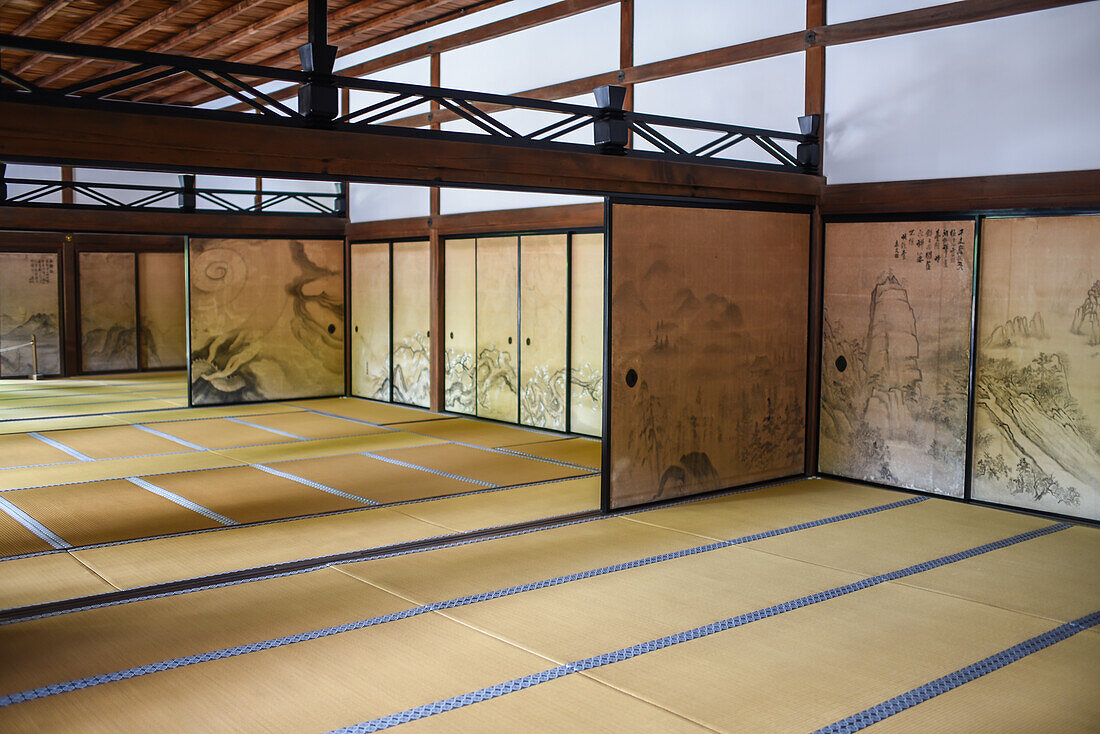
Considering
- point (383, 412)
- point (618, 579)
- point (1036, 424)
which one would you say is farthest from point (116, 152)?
point (383, 412)

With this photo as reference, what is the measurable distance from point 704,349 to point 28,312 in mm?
12156

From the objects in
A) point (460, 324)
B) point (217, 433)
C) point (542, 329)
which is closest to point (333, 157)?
point (542, 329)

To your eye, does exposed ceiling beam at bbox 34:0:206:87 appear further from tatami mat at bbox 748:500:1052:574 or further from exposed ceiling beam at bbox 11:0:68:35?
tatami mat at bbox 748:500:1052:574

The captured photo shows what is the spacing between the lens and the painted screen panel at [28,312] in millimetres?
14414

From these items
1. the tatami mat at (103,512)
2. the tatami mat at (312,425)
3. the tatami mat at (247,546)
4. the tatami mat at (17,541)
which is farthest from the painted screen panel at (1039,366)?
the tatami mat at (17,541)

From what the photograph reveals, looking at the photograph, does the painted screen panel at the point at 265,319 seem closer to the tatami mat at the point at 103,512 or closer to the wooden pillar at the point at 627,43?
the tatami mat at the point at 103,512

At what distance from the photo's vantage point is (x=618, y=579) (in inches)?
191

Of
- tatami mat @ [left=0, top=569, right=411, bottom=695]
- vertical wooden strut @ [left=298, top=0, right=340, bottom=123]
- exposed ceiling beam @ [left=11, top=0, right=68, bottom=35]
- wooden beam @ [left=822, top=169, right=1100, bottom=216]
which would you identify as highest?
exposed ceiling beam @ [left=11, top=0, right=68, bottom=35]

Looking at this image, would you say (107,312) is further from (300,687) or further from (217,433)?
(300,687)

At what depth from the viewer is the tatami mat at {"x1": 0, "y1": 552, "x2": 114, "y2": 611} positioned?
177 inches

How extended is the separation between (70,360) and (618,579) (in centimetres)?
1298

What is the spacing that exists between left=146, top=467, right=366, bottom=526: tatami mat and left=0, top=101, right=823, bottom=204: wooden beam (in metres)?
2.29

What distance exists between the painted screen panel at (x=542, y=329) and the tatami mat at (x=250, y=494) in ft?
10.3

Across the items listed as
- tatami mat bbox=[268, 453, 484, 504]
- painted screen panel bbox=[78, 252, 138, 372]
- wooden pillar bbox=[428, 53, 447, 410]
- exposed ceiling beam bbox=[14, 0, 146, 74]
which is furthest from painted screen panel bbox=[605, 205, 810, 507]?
painted screen panel bbox=[78, 252, 138, 372]
